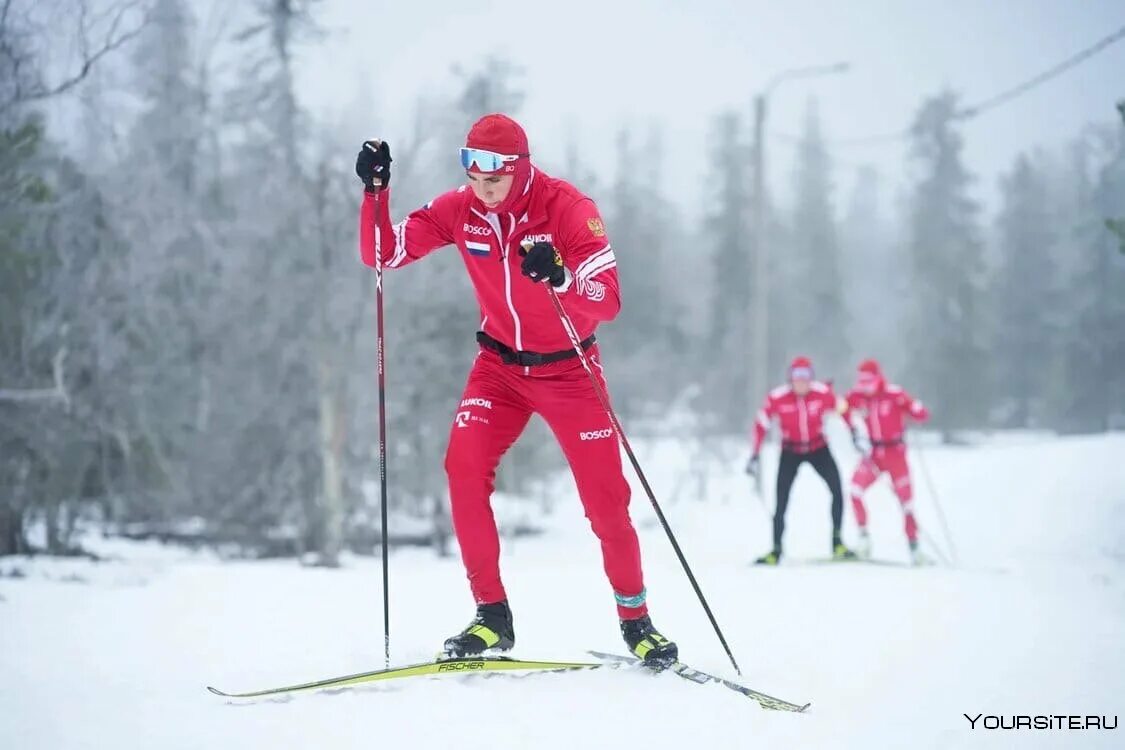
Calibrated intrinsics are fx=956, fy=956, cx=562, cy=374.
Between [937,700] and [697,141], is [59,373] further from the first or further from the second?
[697,141]

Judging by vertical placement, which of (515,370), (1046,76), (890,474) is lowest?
(890,474)

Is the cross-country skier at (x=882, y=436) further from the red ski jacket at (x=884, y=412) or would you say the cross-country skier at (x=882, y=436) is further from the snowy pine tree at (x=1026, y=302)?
the snowy pine tree at (x=1026, y=302)

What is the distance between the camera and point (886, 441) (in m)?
12.6

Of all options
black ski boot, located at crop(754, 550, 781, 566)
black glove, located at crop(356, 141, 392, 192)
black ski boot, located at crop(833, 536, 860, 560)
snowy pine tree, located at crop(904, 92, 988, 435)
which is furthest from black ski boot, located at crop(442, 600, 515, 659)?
snowy pine tree, located at crop(904, 92, 988, 435)

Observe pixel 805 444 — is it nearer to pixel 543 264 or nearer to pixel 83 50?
pixel 543 264

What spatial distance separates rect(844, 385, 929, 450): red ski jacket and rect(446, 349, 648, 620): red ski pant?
28.2ft

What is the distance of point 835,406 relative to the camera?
36.3ft

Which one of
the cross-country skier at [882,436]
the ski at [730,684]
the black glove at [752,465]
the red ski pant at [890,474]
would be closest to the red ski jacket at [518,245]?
the ski at [730,684]

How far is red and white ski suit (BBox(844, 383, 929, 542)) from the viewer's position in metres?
12.4

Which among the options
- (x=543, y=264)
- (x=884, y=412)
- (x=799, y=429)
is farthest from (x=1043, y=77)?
(x=543, y=264)

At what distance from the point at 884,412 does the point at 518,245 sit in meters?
9.30

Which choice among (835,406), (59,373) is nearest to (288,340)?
(59,373)

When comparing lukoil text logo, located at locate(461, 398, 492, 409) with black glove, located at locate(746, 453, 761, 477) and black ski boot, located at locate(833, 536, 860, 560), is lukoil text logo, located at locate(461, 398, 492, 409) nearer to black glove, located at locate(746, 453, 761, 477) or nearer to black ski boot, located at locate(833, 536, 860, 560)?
black glove, located at locate(746, 453, 761, 477)

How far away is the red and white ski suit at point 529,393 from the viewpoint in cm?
439
